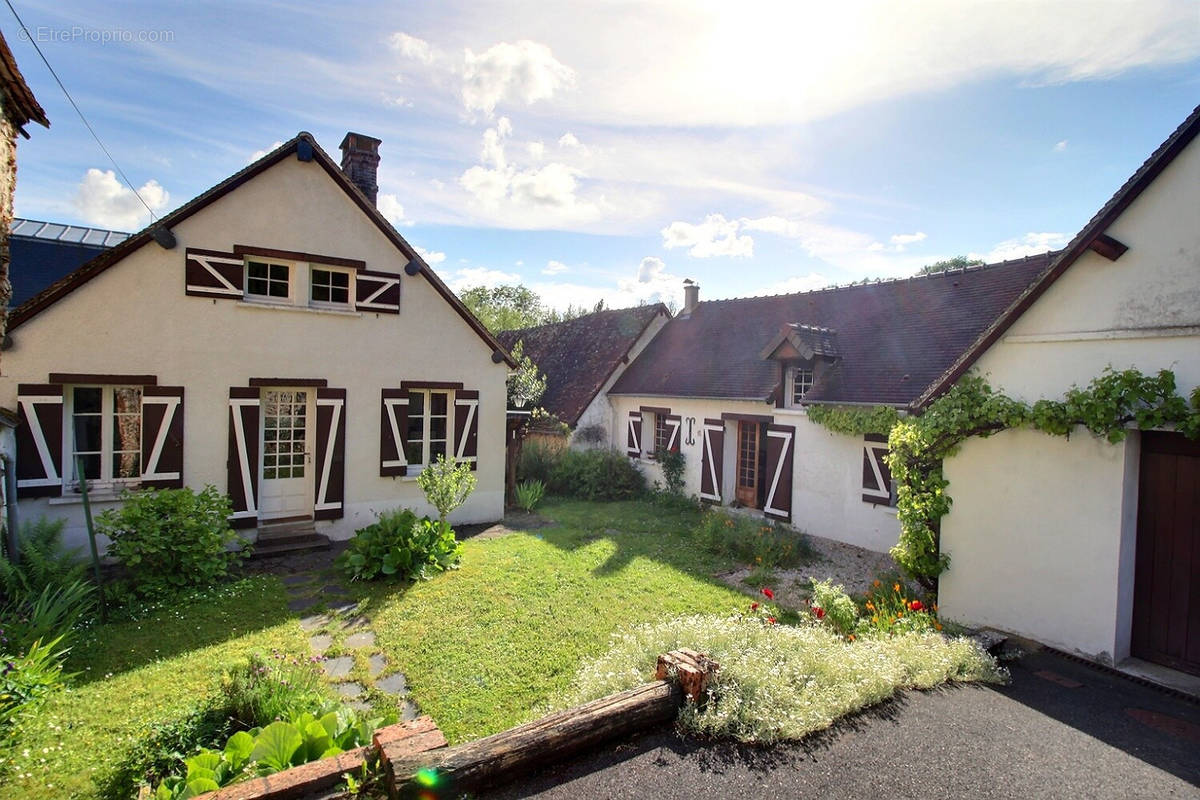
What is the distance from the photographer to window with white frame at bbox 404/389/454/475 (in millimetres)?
10891

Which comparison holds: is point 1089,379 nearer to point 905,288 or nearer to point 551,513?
point 905,288

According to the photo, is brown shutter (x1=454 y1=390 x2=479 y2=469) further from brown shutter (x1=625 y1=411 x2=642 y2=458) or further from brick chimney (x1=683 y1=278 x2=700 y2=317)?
brick chimney (x1=683 y1=278 x2=700 y2=317)

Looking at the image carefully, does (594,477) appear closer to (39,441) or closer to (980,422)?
(980,422)

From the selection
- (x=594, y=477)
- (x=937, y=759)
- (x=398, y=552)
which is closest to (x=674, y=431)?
(x=594, y=477)

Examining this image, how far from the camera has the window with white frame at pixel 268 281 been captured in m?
9.45

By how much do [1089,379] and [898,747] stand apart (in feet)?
13.0

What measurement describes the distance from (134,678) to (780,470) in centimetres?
1059

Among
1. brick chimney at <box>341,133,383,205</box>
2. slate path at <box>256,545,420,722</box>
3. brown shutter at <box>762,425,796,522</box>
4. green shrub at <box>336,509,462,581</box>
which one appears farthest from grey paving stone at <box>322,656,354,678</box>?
brown shutter at <box>762,425,796,522</box>

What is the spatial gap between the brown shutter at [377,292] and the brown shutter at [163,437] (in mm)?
2910

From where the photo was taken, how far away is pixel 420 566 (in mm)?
8328

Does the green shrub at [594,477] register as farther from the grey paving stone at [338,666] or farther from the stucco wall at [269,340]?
the grey paving stone at [338,666]

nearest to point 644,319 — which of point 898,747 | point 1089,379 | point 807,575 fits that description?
point 807,575

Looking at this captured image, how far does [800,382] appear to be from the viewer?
12805 millimetres

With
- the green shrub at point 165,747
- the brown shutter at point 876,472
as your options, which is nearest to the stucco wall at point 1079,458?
the brown shutter at point 876,472
